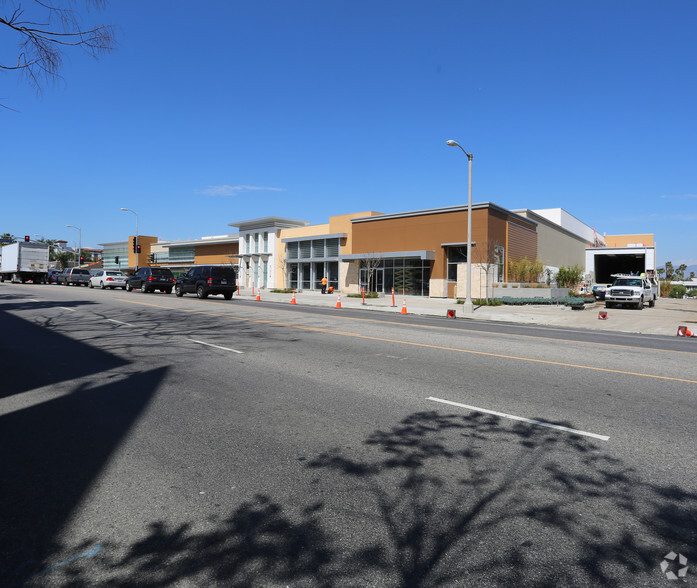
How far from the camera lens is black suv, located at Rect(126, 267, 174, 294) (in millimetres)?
35062

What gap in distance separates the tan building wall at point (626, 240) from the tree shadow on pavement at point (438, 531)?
277 feet

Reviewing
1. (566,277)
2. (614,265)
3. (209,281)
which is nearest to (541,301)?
(566,277)

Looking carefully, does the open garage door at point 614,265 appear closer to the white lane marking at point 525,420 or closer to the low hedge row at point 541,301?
the low hedge row at point 541,301

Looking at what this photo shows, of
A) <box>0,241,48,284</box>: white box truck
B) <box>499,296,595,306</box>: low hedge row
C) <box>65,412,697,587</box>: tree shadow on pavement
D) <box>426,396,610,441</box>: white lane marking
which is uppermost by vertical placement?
<box>0,241,48,284</box>: white box truck

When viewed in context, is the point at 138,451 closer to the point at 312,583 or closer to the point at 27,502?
the point at 27,502

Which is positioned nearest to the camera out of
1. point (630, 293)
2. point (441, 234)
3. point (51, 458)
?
point (51, 458)

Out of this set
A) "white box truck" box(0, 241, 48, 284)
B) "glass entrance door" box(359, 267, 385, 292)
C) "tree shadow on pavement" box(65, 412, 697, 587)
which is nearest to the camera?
"tree shadow on pavement" box(65, 412, 697, 587)

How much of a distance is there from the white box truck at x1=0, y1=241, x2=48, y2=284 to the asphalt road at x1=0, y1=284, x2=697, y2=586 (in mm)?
48261

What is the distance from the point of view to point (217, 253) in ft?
210

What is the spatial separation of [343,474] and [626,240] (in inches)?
3545

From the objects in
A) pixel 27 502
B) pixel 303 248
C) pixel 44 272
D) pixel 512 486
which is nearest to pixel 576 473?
pixel 512 486

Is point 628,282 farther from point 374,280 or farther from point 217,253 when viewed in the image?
point 217,253

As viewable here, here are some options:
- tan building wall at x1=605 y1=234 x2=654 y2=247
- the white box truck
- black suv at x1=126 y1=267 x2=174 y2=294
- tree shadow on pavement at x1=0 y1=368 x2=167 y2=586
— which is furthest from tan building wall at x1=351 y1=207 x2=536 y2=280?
tan building wall at x1=605 y1=234 x2=654 y2=247

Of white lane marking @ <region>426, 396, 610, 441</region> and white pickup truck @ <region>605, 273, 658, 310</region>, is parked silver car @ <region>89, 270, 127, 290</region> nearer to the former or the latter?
white pickup truck @ <region>605, 273, 658, 310</region>
